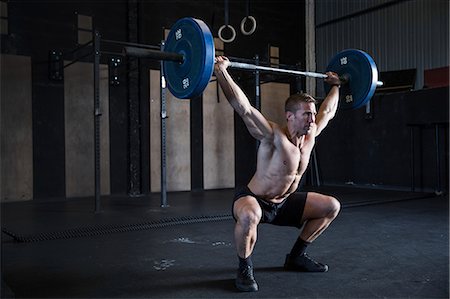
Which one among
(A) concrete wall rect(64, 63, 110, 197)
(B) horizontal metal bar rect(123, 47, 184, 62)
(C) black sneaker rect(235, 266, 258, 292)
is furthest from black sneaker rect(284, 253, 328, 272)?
(A) concrete wall rect(64, 63, 110, 197)

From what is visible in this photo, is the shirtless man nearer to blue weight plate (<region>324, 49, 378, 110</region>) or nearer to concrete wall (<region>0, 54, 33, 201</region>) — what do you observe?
blue weight plate (<region>324, 49, 378, 110</region>)

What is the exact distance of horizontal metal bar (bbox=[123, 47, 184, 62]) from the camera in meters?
1.96

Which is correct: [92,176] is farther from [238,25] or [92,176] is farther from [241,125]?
[238,25]

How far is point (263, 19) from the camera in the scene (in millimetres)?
7574

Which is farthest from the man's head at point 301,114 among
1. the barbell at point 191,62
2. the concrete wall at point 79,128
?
the concrete wall at point 79,128

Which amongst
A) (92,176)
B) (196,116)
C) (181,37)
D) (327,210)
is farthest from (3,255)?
(196,116)

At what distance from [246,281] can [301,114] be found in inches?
31.3

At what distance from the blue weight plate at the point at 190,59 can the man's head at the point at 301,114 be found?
16.4 inches

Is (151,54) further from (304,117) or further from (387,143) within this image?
(387,143)

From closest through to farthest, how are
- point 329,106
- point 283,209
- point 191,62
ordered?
point 191,62
point 283,209
point 329,106

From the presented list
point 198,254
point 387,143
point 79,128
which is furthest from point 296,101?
point 387,143

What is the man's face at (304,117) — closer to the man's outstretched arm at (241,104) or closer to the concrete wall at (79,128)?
the man's outstretched arm at (241,104)

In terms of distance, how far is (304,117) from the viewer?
82.0 inches

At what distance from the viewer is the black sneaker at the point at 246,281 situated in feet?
6.56
